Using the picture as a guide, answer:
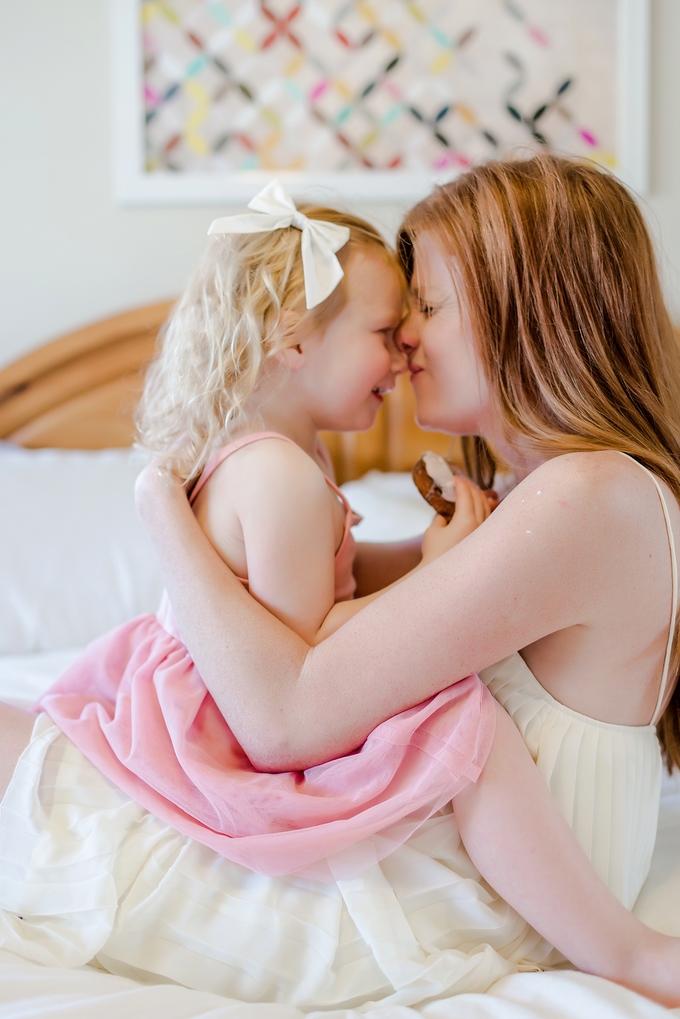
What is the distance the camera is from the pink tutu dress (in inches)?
30.1

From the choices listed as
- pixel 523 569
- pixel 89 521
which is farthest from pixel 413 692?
pixel 89 521

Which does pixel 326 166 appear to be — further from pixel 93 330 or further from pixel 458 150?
pixel 93 330

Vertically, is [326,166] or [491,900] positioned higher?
[326,166]

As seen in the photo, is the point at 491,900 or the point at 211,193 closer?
the point at 491,900

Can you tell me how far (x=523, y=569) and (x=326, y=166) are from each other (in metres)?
1.58

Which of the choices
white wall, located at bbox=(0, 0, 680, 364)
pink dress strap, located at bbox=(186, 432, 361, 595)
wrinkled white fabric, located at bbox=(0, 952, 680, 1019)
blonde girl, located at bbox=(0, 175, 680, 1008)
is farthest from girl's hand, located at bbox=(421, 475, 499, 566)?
white wall, located at bbox=(0, 0, 680, 364)

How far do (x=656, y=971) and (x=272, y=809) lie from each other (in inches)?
15.2

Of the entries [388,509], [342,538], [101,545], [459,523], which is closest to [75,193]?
[101,545]

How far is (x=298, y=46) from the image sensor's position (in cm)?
199

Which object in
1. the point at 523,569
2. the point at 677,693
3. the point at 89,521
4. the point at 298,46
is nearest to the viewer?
the point at 523,569

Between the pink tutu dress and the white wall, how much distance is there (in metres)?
1.43

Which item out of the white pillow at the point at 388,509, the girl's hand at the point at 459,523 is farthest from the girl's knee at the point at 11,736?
the white pillow at the point at 388,509

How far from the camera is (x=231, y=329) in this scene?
3.27ft

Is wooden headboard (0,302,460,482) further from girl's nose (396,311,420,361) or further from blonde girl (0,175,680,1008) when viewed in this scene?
blonde girl (0,175,680,1008)
